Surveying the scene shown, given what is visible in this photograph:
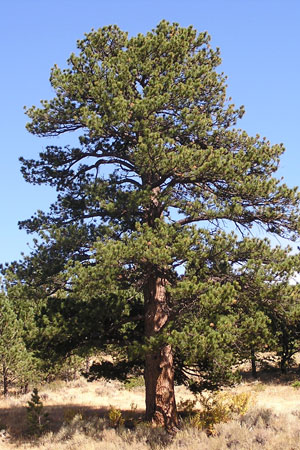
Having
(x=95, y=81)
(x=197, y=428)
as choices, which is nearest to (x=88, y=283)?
(x=197, y=428)

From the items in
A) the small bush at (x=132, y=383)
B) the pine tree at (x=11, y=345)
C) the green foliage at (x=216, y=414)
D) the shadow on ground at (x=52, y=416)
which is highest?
the pine tree at (x=11, y=345)

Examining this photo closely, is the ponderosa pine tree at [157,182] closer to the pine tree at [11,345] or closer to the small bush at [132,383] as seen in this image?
the small bush at [132,383]

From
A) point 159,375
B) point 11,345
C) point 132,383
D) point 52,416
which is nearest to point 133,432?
point 159,375

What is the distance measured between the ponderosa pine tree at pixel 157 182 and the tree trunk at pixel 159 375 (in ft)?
0.10

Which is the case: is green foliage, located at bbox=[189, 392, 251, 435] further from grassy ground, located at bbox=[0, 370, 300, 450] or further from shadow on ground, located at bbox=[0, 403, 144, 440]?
shadow on ground, located at bbox=[0, 403, 144, 440]

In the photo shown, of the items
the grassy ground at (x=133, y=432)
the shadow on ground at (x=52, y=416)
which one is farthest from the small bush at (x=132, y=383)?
the shadow on ground at (x=52, y=416)

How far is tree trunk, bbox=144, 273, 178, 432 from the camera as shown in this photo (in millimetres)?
12453

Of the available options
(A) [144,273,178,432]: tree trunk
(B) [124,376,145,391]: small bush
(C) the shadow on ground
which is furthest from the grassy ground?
(B) [124,376,145,391]: small bush

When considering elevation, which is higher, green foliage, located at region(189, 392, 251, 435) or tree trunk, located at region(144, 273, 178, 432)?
tree trunk, located at region(144, 273, 178, 432)

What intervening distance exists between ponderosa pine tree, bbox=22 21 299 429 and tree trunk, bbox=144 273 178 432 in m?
0.03

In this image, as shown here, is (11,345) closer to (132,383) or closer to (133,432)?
(132,383)

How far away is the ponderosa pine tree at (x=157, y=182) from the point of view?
36.2 ft

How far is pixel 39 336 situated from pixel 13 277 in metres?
1.87

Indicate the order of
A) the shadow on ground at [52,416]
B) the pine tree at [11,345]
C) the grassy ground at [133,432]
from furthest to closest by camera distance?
the pine tree at [11,345] → the shadow on ground at [52,416] → the grassy ground at [133,432]
